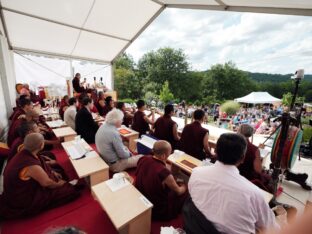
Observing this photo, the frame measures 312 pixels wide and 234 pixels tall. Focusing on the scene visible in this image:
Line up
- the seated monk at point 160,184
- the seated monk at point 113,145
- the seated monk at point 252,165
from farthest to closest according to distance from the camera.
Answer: the seated monk at point 113,145, the seated monk at point 252,165, the seated monk at point 160,184

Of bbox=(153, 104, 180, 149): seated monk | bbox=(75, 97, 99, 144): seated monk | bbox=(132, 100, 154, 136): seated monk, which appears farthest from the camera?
bbox=(132, 100, 154, 136): seated monk

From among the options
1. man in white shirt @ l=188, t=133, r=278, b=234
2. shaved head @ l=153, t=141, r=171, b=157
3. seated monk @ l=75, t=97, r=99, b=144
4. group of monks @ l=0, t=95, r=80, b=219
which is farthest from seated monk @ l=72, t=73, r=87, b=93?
man in white shirt @ l=188, t=133, r=278, b=234

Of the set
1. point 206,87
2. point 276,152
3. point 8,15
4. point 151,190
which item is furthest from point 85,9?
point 206,87

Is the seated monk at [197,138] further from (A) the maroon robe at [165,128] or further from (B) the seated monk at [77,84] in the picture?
(B) the seated monk at [77,84]

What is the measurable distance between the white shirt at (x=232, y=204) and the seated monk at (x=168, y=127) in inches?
82.7

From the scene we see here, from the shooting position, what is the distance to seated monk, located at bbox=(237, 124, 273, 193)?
196 centimetres

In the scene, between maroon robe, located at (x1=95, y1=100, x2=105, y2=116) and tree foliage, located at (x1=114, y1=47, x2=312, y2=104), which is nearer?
maroon robe, located at (x1=95, y1=100, x2=105, y2=116)

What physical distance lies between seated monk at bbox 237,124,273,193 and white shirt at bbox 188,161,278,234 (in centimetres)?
103

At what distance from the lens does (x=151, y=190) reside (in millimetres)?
1656

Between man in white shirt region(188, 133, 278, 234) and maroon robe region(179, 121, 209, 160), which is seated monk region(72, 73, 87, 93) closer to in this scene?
maroon robe region(179, 121, 209, 160)

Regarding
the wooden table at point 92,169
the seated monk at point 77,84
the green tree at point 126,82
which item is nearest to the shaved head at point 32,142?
the wooden table at point 92,169

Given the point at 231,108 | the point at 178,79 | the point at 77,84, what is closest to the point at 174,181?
the point at 77,84

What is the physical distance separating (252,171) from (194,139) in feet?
2.96

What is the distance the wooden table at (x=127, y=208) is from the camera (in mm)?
1337
